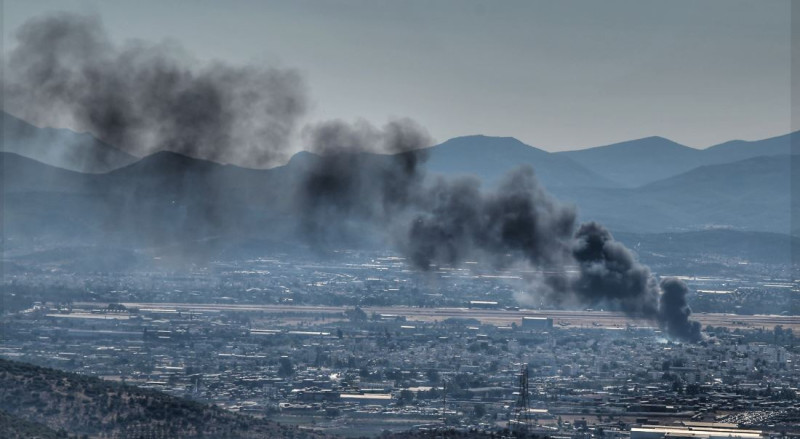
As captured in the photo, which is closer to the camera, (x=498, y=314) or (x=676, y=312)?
(x=676, y=312)

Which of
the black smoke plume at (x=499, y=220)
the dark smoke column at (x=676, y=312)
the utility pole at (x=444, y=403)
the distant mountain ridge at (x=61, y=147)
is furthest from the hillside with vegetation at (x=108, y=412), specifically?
the distant mountain ridge at (x=61, y=147)

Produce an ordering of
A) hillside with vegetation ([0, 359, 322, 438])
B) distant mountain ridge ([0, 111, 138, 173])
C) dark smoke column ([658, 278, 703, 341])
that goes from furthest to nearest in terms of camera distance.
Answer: distant mountain ridge ([0, 111, 138, 173]), dark smoke column ([658, 278, 703, 341]), hillside with vegetation ([0, 359, 322, 438])

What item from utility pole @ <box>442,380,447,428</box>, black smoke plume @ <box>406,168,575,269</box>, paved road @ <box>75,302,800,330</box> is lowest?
utility pole @ <box>442,380,447,428</box>

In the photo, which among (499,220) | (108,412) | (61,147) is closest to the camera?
(108,412)

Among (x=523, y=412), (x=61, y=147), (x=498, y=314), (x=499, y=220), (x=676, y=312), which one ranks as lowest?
(x=523, y=412)

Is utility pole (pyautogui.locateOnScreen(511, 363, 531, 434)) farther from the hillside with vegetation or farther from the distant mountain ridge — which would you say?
the distant mountain ridge

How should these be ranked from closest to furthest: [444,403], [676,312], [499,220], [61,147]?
[444,403], [499,220], [676,312], [61,147]

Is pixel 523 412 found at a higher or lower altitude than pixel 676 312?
lower

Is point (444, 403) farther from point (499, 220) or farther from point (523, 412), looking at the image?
point (499, 220)

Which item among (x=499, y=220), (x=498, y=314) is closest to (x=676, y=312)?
(x=499, y=220)

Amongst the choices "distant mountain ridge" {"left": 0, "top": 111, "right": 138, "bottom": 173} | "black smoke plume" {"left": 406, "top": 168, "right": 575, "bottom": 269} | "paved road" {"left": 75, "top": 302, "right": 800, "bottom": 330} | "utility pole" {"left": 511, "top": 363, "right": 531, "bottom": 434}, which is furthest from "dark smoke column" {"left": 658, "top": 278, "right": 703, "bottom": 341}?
"distant mountain ridge" {"left": 0, "top": 111, "right": 138, "bottom": 173}

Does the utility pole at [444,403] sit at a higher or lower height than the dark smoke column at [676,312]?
lower

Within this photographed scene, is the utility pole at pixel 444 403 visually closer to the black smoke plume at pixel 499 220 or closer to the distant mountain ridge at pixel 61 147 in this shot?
the black smoke plume at pixel 499 220
